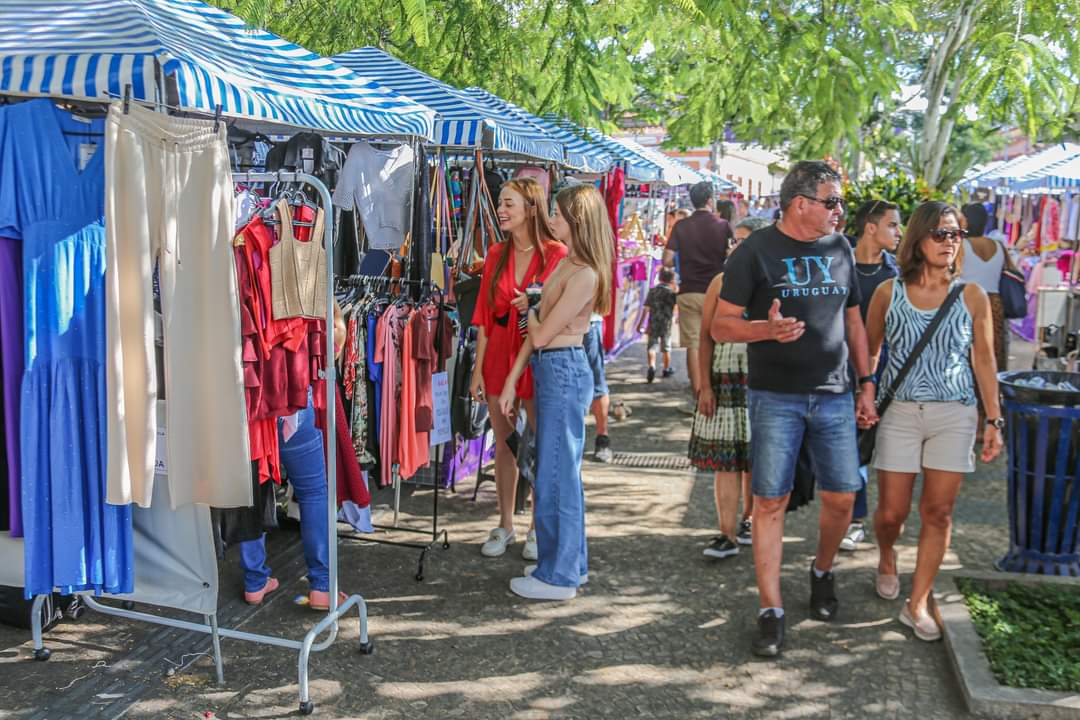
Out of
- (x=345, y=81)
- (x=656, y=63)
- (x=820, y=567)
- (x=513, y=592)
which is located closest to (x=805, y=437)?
(x=820, y=567)

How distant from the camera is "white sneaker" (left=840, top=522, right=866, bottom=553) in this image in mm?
6035

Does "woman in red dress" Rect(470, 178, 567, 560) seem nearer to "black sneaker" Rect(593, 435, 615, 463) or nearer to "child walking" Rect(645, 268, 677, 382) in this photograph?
"black sneaker" Rect(593, 435, 615, 463)

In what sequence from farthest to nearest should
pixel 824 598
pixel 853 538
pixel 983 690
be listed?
pixel 853 538 → pixel 824 598 → pixel 983 690

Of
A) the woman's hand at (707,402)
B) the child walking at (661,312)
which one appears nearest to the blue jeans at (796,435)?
the woman's hand at (707,402)

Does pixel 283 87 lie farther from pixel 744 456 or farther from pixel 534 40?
pixel 534 40

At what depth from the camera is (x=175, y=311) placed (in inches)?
146

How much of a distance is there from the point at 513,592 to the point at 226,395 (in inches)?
84.3

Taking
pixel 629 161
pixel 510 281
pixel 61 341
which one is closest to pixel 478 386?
pixel 510 281

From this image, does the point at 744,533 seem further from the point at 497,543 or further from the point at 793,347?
the point at 793,347

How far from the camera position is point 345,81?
15.0ft

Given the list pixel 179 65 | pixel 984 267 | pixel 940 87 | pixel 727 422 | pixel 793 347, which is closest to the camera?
pixel 179 65

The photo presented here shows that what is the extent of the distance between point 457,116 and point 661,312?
5237mm

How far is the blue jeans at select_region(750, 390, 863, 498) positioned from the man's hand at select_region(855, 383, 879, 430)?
0.15 metres

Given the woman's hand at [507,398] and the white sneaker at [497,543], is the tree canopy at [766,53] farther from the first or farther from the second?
the white sneaker at [497,543]
